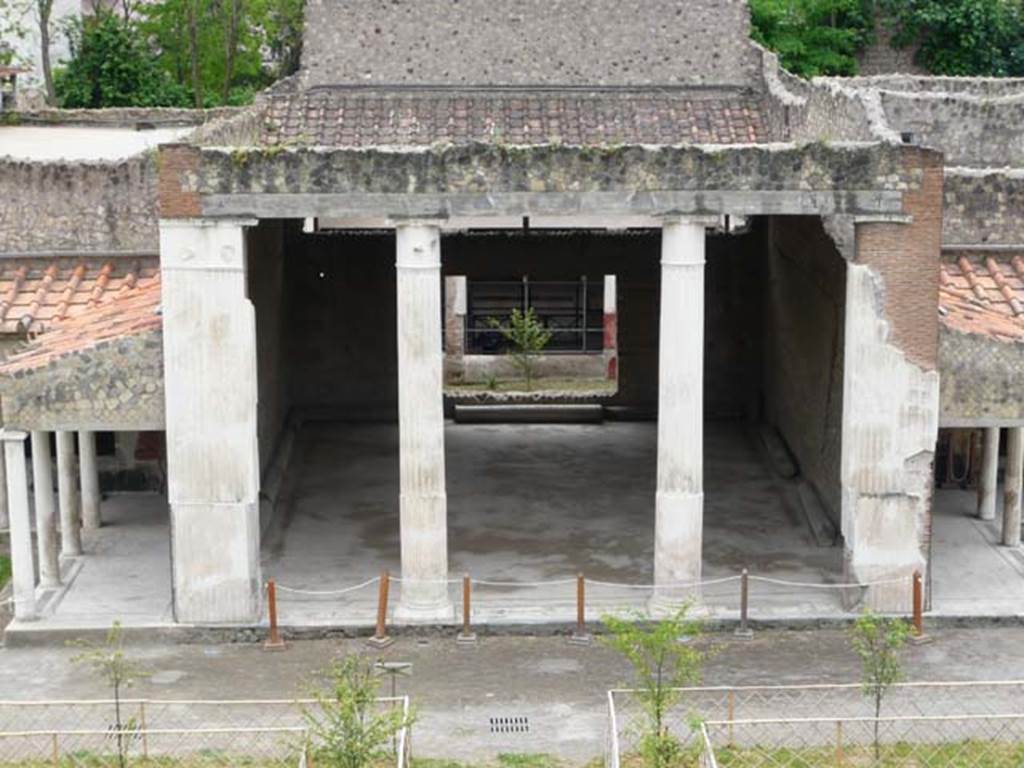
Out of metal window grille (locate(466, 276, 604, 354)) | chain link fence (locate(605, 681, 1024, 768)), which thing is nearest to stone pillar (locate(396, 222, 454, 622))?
chain link fence (locate(605, 681, 1024, 768))

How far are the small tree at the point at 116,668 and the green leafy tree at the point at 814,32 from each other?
116ft

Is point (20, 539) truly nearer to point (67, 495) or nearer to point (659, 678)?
point (67, 495)

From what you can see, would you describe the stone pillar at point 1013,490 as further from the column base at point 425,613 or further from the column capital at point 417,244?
the column capital at point 417,244

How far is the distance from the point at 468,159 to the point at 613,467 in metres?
10.0

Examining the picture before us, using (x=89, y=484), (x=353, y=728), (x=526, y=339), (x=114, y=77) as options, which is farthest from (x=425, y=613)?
(x=114, y=77)

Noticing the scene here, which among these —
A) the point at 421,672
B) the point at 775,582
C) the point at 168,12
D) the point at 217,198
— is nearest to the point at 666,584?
the point at 775,582

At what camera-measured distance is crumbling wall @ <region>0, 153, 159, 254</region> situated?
27.3m

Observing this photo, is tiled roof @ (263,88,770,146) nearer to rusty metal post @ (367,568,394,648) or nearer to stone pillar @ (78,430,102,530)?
stone pillar @ (78,430,102,530)

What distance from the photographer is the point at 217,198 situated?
21516 millimetres

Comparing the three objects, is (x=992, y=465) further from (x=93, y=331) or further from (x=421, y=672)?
(x=93, y=331)

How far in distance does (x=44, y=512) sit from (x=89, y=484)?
329 cm

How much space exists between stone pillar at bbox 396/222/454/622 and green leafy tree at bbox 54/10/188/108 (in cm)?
3226

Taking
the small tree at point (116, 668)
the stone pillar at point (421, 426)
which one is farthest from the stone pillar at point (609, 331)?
the small tree at point (116, 668)

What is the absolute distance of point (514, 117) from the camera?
2944 cm
